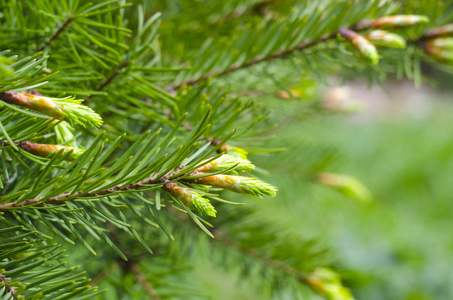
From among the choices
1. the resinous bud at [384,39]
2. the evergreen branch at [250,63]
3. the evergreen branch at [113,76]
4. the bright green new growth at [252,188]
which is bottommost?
the bright green new growth at [252,188]

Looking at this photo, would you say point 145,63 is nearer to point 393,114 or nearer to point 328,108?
point 328,108

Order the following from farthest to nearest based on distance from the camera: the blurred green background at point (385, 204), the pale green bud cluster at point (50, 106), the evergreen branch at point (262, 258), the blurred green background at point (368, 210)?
the blurred green background at point (385, 204) → the blurred green background at point (368, 210) → the evergreen branch at point (262, 258) → the pale green bud cluster at point (50, 106)

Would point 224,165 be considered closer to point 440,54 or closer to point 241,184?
point 241,184

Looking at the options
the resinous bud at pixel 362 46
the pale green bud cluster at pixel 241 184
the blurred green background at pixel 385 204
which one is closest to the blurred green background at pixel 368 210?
the blurred green background at pixel 385 204

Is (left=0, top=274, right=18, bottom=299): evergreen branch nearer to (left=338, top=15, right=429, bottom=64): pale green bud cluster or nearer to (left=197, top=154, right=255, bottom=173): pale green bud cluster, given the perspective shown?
(left=197, top=154, right=255, bottom=173): pale green bud cluster

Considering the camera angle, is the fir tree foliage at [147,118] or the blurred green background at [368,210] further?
the blurred green background at [368,210]

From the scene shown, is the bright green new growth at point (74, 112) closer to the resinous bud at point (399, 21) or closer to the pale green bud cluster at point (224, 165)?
the pale green bud cluster at point (224, 165)

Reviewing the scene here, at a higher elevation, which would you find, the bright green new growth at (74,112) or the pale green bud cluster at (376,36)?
the pale green bud cluster at (376,36)

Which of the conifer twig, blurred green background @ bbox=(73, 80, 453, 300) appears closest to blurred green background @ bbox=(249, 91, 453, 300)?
blurred green background @ bbox=(73, 80, 453, 300)
